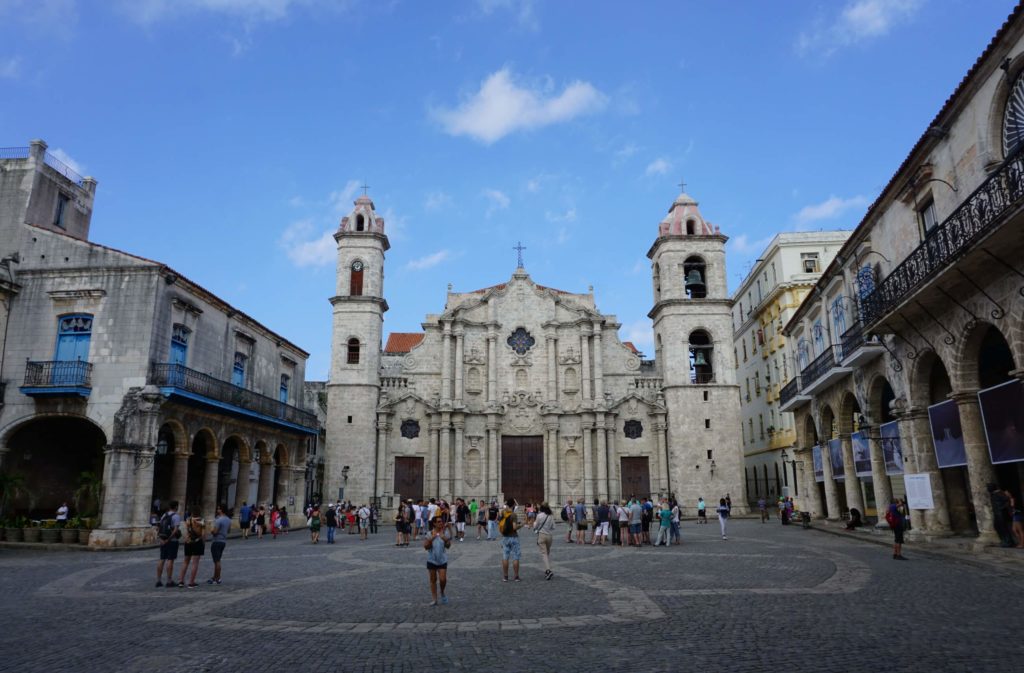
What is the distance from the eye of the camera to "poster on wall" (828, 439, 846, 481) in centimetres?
2498

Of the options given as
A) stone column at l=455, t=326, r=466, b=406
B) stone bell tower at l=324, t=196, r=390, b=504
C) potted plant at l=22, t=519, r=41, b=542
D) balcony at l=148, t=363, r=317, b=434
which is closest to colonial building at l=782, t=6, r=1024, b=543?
stone column at l=455, t=326, r=466, b=406

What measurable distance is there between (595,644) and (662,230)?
123ft

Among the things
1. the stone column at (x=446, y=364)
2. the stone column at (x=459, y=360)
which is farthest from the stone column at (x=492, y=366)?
the stone column at (x=446, y=364)

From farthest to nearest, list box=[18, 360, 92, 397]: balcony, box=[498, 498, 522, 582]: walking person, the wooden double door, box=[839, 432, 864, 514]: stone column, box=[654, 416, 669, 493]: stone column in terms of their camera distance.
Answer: the wooden double door < box=[654, 416, 669, 493]: stone column < box=[839, 432, 864, 514]: stone column < box=[18, 360, 92, 397]: balcony < box=[498, 498, 522, 582]: walking person

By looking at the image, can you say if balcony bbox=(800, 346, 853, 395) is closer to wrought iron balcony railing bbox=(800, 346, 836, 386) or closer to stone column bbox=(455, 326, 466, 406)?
wrought iron balcony railing bbox=(800, 346, 836, 386)

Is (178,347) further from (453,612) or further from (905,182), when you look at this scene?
(905,182)

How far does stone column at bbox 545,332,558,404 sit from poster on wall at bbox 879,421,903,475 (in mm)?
21825

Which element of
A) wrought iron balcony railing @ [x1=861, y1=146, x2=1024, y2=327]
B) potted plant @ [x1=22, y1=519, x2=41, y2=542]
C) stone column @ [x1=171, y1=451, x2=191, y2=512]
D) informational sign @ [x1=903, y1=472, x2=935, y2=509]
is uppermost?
wrought iron balcony railing @ [x1=861, y1=146, x2=1024, y2=327]

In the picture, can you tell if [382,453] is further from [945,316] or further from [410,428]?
[945,316]

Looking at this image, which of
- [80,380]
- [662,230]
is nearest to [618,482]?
[662,230]

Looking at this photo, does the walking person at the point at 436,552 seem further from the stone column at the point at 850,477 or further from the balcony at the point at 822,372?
the stone column at the point at 850,477

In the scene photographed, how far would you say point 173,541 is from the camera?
12867 mm

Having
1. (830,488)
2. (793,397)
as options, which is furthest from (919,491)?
(793,397)

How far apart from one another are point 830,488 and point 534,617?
877 inches
